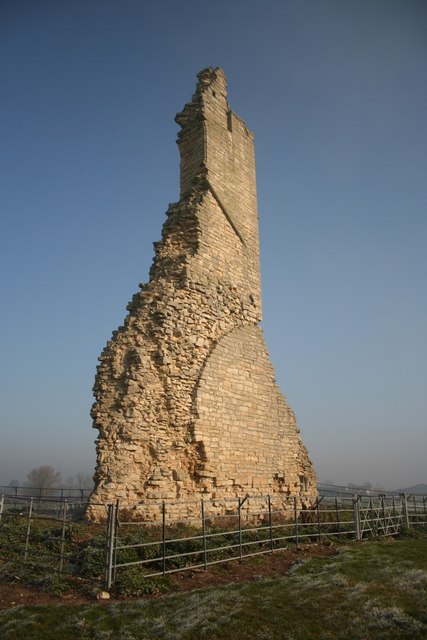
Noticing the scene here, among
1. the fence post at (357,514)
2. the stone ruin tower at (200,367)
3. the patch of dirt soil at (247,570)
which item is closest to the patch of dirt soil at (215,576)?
the patch of dirt soil at (247,570)

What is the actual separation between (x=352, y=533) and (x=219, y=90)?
15.1 meters

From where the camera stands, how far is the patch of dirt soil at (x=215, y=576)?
6793 millimetres

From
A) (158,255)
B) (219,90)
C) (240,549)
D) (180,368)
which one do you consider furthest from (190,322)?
(219,90)

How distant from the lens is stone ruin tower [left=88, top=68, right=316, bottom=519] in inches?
433

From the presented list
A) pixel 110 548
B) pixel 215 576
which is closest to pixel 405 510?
pixel 215 576

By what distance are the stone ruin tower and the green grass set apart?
342cm

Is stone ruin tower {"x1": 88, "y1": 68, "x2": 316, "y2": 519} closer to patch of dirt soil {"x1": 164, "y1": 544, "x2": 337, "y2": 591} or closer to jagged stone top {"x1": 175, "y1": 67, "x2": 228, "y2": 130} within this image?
jagged stone top {"x1": 175, "y1": 67, "x2": 228, "y2": 130}

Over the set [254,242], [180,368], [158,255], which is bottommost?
[180,368]

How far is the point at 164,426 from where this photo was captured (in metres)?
11.3

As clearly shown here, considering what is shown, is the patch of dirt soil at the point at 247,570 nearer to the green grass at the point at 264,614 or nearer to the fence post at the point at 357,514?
the green grass at the point at 264,614

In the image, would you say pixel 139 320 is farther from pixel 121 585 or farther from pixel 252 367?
pixel 121 585

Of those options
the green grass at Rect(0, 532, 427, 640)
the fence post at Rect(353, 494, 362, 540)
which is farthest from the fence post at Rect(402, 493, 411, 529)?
the green grass at Rect(0, 532, 427, 640)

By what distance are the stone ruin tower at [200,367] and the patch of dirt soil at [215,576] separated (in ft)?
7.68

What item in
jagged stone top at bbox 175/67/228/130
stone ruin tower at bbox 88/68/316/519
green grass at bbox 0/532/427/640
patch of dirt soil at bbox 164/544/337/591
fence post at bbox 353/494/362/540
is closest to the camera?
green grass at bbox 0/532/427/640
